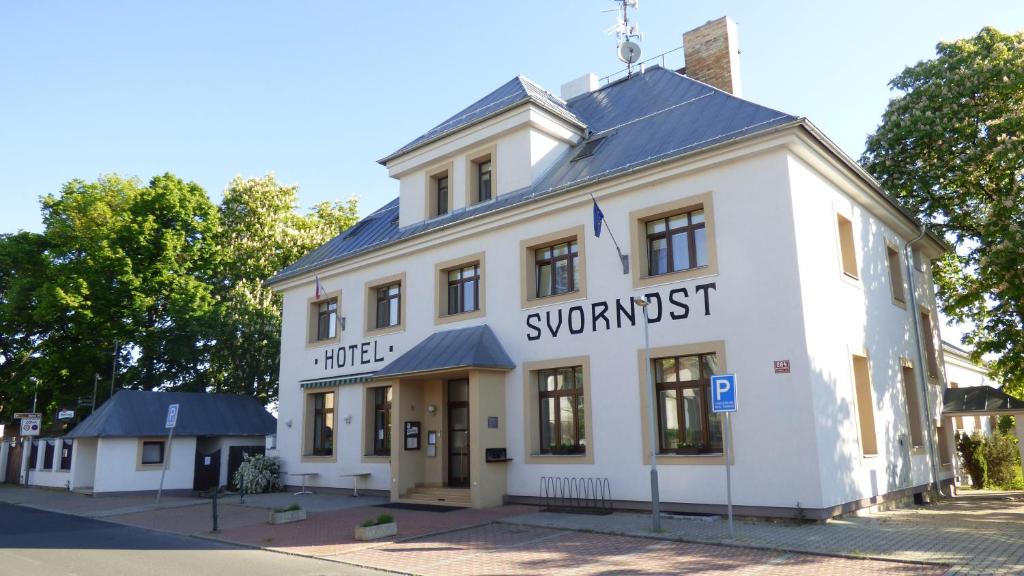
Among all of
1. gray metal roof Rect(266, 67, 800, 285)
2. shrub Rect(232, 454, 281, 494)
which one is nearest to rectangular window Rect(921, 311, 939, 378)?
gray metal roof Rect(266, 67, 800, 285)

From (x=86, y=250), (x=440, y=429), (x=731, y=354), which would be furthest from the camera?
(x=86, y=250)

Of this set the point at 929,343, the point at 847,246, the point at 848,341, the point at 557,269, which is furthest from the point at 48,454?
the point at 929,343

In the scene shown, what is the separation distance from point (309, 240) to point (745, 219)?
2742 centimetres

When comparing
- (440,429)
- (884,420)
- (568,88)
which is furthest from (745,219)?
(568,88)

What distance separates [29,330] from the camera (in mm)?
32219

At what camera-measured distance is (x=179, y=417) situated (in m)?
25.2

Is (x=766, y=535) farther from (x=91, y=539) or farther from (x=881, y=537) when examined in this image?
(x=91, y=539)

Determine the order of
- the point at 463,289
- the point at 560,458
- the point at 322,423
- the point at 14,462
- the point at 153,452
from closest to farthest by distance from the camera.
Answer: the point at 560,458 → the point at 463,289 → the point at 322,423 → the point at 153,452 → the point at 14,462

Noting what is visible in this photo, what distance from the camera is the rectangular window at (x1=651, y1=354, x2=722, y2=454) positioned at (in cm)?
1373

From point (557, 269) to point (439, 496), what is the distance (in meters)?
5.87

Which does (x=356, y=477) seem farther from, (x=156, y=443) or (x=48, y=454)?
(x=48, y=454)

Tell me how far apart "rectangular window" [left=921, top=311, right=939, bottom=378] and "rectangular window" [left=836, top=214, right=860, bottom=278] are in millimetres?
5507

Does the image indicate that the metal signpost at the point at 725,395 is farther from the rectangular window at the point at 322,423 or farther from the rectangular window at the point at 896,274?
the rectangular window at the point at 322,423

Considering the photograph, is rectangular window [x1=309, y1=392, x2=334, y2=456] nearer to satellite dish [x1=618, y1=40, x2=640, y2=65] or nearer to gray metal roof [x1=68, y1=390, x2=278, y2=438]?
gray metal roof [x1=68, y1=390, x2=278, y2=438]
